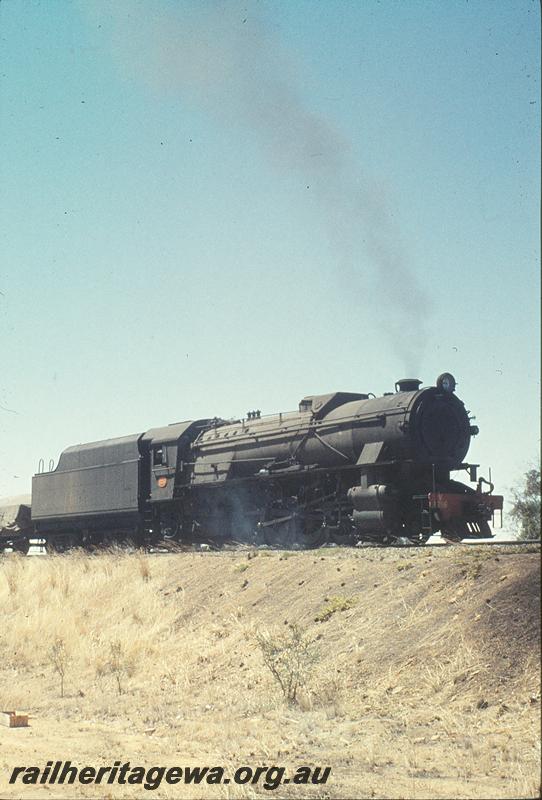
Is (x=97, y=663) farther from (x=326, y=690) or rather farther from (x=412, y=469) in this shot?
(x=412, y=469)

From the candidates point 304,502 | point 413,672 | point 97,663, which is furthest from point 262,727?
point 304,502

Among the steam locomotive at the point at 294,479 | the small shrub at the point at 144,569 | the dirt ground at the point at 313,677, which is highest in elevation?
the steam locomotive at the point at 294,479

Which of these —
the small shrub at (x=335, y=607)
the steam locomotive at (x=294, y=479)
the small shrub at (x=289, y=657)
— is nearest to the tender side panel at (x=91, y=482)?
the steam locomotive at (x=294, y=479)

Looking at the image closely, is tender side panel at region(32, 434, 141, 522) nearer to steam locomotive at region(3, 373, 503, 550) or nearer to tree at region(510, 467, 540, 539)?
steam locomotive at region(3, 373, 503, 550)

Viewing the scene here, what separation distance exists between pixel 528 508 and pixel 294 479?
6.98 m

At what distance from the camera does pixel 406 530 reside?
19219 millimetres

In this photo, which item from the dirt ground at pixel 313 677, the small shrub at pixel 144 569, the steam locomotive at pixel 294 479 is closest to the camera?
the dirt ground at pixel 313 677

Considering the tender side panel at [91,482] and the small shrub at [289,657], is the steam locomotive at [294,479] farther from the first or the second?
the small shrub at [289,657]

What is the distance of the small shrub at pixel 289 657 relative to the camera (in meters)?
11.7

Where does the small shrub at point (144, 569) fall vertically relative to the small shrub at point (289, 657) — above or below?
above

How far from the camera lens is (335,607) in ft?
45.9

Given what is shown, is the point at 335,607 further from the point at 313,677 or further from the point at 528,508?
the point at 528,508

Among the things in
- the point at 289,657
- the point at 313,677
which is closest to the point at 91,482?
the point at 289,657

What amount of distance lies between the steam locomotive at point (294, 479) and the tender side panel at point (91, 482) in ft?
0.20
